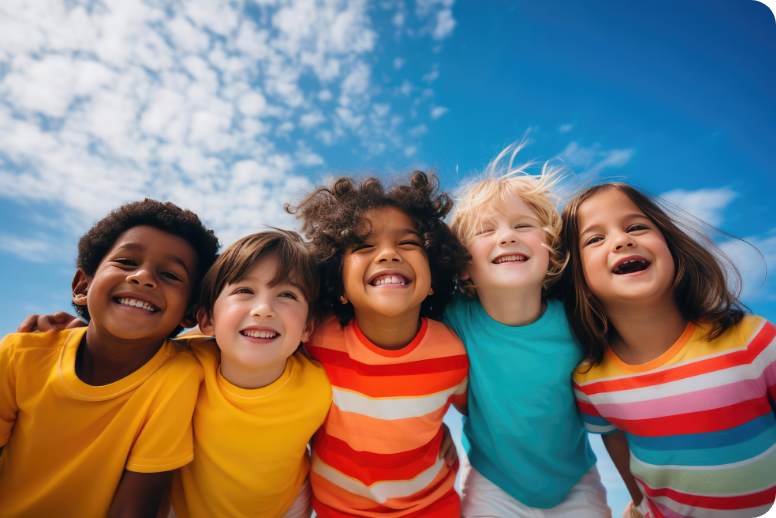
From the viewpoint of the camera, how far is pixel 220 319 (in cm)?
271

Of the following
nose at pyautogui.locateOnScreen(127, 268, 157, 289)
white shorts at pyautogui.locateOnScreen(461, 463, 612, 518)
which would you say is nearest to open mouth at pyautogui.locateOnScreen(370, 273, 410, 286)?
nose at pyautogui.locateOnScreen(127, 268, 157, 289)

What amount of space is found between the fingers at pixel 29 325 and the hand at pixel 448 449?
9.63 feet

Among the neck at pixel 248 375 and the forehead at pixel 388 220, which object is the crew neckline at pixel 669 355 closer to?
the forehead at pixel 388 220

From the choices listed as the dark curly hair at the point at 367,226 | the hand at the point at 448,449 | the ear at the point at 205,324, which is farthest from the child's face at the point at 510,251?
the ear at the point at 205,324

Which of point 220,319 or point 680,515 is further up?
point 220,319

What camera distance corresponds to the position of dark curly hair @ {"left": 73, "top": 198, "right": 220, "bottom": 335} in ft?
9.37

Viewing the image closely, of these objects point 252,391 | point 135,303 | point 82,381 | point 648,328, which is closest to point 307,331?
point 252,391

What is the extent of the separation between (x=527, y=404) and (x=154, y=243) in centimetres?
278

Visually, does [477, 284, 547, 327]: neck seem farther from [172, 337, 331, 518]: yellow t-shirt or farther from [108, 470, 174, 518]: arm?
[108, 470, 174, 518]: arm

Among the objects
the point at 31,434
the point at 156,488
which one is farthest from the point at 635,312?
the point at 31,434

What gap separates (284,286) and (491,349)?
155 centimetres

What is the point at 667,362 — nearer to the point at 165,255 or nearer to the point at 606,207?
the point at 606,207

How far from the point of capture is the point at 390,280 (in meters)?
2.93

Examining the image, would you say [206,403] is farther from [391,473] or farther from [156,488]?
[391,473]
